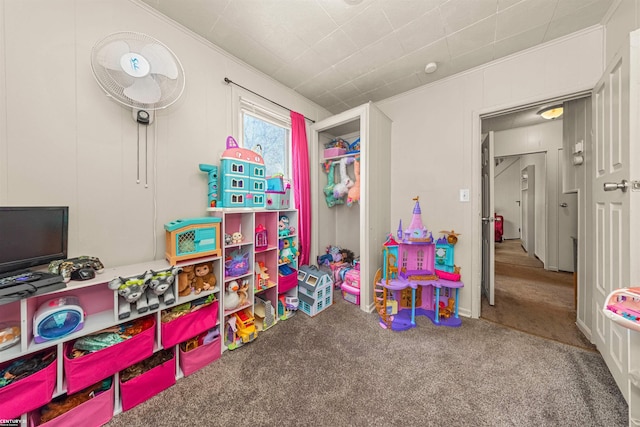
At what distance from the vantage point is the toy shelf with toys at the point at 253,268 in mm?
1702

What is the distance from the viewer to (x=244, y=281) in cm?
186

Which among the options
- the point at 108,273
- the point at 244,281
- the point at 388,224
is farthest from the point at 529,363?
the point at 108,273

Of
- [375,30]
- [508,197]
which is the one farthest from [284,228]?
[508,197]

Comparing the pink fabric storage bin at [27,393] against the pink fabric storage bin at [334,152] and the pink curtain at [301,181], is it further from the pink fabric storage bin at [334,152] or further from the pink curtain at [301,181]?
the pink fabric storage bin at [334,152]

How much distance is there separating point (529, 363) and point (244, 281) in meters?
2.20

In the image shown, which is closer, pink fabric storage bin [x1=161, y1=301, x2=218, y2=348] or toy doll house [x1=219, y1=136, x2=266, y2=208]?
pink fabric storage bin [x1=161, y1=301, x2=218, y2=348]

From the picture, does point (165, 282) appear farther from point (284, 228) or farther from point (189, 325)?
point (284, 228)

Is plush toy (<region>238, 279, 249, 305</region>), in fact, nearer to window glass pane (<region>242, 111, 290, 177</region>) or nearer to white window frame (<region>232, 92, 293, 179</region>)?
window glass pane (<region>242, 111, 290, 177</region>)

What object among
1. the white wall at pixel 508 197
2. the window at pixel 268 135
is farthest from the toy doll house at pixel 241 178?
the white wall at pixel 508 197

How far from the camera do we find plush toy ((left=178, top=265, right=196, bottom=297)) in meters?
1.47

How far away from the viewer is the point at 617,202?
1.21 meters

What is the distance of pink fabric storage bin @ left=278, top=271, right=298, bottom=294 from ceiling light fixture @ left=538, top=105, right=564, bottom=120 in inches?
160

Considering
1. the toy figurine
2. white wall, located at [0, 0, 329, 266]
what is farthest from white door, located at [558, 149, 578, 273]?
white wall, located at [0, 0, 329, 266]

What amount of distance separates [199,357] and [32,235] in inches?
45.0
